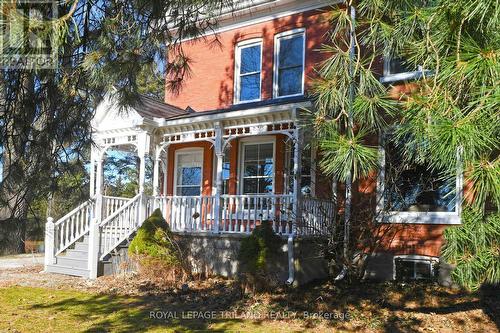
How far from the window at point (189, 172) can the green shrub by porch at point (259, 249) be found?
15.6 ft

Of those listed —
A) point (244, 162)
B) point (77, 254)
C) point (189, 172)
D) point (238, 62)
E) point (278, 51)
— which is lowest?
point (77, 254)

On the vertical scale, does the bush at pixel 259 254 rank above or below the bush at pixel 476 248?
below

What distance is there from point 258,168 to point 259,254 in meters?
4.15

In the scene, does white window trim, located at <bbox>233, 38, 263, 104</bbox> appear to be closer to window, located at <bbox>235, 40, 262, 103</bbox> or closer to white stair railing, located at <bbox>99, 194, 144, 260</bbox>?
window, located at <bbox>235, 40, 262, 103</bbox>

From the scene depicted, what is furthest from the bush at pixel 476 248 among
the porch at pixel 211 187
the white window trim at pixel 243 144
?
the white window trim at pixel 243 144

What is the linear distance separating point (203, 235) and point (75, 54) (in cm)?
687

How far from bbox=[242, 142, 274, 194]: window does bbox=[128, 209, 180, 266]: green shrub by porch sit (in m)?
3.08

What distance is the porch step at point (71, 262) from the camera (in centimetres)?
1076

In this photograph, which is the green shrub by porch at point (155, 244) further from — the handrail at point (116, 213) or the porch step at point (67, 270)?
the porch step at point (67, 270)

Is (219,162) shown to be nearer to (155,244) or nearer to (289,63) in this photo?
(155,244)

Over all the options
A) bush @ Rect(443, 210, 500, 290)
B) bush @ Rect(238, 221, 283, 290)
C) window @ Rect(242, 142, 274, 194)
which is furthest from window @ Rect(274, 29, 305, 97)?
bush @ Rect(443, 210, 500, 290)

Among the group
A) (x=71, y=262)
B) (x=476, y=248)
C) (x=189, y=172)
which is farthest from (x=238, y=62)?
(x=476, y=248)

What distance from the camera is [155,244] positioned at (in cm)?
965

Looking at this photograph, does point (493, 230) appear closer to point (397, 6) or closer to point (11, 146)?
point (397, 6)
